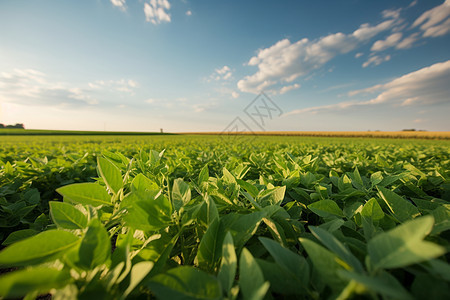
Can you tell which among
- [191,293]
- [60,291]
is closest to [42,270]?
[60,291]

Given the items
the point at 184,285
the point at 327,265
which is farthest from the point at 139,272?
the point at 327,265

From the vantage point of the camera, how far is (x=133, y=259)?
611 mm

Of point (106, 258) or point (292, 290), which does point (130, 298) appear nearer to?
point (106, 258)

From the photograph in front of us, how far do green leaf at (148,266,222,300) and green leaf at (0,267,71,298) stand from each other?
22 cm

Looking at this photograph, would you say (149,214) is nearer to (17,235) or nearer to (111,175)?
(111,175)

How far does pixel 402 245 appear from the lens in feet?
1.49

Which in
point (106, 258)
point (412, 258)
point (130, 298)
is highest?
point (412, 258)

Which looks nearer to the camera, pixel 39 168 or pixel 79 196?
pixel 79 196

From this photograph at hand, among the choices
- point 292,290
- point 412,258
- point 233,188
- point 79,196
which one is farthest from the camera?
point 233,188

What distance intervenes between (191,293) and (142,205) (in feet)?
0.95

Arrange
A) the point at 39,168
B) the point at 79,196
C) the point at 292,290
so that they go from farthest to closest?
1. the point at 39,168
2. the point at 79,196
3. the point at 292,290

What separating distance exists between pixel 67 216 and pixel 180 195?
391 millimetres

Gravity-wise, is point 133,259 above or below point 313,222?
above

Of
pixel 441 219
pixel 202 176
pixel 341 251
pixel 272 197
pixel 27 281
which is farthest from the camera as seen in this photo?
pixel 202 176
